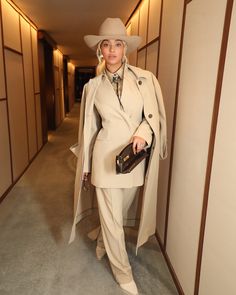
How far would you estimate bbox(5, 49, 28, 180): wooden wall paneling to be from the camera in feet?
10.1

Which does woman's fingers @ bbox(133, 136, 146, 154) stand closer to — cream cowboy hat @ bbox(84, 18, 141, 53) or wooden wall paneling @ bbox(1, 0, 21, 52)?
cream cowboy hat @ bbox(84, 18, 141, 53)

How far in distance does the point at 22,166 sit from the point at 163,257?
2.42 metres

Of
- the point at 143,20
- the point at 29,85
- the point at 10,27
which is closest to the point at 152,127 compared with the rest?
the point at 143,20

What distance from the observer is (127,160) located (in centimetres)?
142

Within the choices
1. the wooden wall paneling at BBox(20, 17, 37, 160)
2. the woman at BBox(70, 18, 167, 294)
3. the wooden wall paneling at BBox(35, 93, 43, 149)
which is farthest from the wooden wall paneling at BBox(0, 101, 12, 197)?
the wooden wall paneling at BBox(35, 93, 43, 149)

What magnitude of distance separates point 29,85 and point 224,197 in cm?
370

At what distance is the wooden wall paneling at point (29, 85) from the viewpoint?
3811 mm

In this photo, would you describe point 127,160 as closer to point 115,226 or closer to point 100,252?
point 115,226

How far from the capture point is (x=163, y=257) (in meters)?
1.96

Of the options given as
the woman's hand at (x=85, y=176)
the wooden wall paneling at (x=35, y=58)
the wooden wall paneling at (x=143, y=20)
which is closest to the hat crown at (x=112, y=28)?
the woman's hand at (x=85, y=176)

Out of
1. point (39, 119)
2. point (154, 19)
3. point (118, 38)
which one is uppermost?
point (154, 19)

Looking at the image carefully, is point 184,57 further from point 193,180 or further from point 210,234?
point 210,234

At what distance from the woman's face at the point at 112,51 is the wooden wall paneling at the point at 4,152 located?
1.73 metres

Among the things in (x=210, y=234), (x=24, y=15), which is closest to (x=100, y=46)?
(x=210, y=234)
